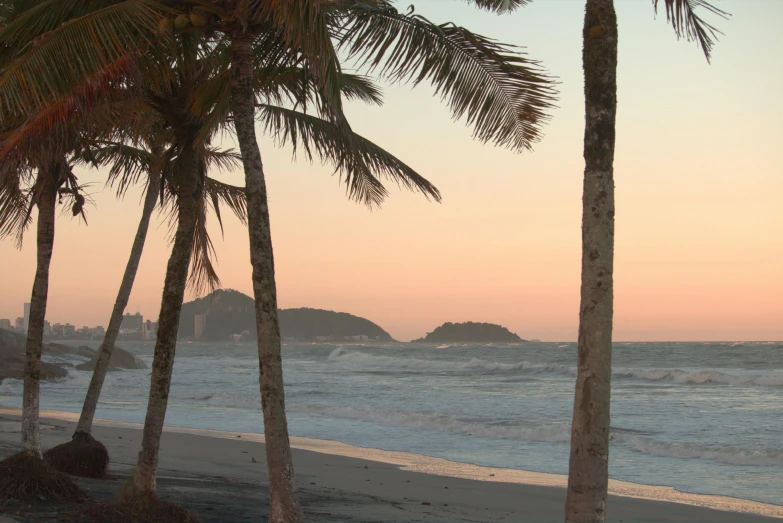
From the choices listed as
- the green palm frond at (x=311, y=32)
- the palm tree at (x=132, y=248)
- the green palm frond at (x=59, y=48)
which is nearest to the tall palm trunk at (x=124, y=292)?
the palm tree at (x=132, y=248)

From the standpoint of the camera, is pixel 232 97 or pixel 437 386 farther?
pixel 437 386

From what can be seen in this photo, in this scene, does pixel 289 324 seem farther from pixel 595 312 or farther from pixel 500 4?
pixel 595 312

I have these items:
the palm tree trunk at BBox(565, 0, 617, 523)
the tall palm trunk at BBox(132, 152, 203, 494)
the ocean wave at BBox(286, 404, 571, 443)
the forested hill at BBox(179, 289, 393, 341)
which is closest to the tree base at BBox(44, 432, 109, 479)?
the tall palm trunk at BBox(132, 152, 203, 494)

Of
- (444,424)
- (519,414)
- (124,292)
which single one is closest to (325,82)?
(124,292)

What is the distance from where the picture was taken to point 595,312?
14.6ft

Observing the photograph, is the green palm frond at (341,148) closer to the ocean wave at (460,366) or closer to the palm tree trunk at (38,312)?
the palm tree trunk at (38,312)

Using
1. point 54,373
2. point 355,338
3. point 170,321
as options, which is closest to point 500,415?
point 170,321

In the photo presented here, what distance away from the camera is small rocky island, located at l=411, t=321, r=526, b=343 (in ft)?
363

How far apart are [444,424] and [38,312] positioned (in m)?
12.8

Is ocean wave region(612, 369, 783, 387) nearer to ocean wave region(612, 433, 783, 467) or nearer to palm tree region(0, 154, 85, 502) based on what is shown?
ocean wave region(612, 433, 783, 467)

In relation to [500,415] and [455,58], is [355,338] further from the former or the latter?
[455,58]

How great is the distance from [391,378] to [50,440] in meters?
26.9

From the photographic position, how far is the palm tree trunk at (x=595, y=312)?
4.39 m

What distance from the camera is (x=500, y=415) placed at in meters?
21.0
